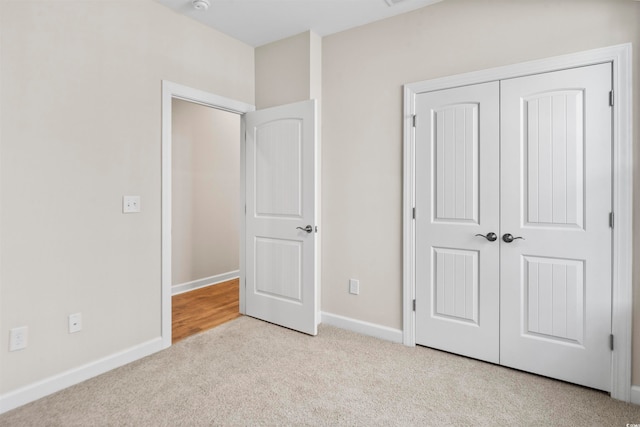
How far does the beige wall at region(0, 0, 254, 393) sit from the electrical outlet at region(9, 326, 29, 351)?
0.03m

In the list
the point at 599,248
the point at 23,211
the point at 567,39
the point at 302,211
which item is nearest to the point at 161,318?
the point at 23,211

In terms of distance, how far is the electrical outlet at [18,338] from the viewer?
1.94 meters

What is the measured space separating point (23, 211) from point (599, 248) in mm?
3357

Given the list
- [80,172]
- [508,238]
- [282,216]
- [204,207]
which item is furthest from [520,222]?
[204,207]

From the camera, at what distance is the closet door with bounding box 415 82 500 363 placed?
2.40 metres

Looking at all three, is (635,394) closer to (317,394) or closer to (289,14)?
(317,394)

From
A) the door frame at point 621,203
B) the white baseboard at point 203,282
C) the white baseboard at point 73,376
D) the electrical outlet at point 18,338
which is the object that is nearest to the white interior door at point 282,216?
the white baseboard at point 73,376

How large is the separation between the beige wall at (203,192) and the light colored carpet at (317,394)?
198cm

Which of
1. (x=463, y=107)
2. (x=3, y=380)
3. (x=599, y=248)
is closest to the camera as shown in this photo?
(x=3, y=380)

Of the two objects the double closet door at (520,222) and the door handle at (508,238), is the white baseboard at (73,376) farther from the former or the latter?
the door handle at (508,238)

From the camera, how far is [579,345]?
214cm

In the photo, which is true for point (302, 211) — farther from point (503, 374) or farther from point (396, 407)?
point (503, 374)

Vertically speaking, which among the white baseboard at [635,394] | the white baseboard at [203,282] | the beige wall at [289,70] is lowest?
the white baseboard at [635,394]

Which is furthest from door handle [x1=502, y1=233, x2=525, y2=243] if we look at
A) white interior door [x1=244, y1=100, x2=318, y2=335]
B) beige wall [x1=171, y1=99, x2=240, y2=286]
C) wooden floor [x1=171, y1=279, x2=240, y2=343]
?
beige wall [x1=171, y1=99, x2=240, y2=286]
